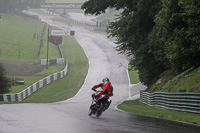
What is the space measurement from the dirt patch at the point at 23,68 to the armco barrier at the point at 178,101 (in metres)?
35.8

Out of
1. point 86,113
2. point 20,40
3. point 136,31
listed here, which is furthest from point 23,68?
point 86,113

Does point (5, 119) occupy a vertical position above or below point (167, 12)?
below

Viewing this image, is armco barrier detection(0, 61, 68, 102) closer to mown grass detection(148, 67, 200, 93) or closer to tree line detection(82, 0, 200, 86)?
tree line detection(82, 0, 200, 86)

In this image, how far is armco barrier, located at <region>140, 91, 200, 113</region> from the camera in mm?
16747

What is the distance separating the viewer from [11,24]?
11238 centimetres

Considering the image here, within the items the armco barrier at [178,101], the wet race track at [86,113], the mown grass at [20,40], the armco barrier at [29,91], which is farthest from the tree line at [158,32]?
the mown grass at [20,40]

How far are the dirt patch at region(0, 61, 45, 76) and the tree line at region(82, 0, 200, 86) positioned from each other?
2592cm

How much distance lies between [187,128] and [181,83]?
998 cm

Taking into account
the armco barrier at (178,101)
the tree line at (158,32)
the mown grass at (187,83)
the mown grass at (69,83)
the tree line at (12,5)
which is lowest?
the mown grass at (69,83)

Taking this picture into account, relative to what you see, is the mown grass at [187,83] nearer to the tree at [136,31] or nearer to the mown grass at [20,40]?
the tree at [136,31]

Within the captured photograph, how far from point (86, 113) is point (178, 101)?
449cm

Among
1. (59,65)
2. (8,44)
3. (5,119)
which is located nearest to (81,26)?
(8,44)

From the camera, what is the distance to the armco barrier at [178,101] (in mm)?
16747

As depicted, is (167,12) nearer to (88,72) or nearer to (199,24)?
(199,24)
